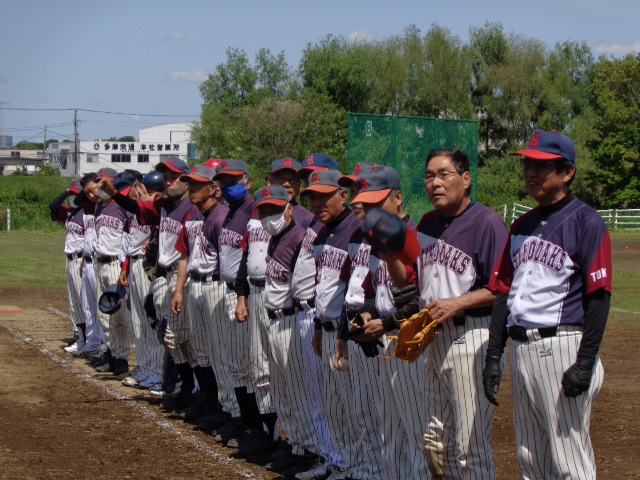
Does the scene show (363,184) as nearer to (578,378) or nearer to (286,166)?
(578,378)

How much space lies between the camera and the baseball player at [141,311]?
9.50 metres

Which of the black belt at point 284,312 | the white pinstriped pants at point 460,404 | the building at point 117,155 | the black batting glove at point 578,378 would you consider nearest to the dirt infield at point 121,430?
the black belt at point 284,312

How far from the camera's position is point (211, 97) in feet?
228

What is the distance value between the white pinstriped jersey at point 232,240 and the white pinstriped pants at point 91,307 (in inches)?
172

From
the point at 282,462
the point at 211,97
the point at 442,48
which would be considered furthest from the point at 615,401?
the point at 211,97

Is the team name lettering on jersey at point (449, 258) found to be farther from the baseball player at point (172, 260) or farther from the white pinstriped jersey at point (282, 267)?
the baseball player at point (172, 260)

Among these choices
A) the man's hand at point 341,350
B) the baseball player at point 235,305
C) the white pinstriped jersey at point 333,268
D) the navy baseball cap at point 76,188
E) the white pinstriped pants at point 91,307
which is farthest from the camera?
the navy baseball cap at point 76,188

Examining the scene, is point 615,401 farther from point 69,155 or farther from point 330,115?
point 69,155

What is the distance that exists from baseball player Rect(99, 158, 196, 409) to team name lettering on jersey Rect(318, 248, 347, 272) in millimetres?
2916

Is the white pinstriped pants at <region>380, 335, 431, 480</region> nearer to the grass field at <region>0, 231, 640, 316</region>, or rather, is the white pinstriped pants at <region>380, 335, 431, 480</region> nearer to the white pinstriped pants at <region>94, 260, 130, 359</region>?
the white pinstriped pants at <region>94, 260, 130, 359</region>

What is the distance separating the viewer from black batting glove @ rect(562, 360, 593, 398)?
12.9 feet

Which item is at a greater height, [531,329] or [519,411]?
[531,329]

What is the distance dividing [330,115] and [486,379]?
126 feet

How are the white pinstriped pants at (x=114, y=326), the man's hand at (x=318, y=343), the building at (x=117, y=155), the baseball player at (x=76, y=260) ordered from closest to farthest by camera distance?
the man's hand at (x=318, y=343), the white pinstriped pants at (x=114, y=326), the baseball player at (x=76, y=260), the building at (x=117, y=155)
